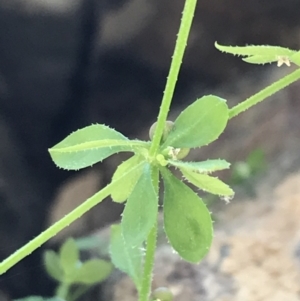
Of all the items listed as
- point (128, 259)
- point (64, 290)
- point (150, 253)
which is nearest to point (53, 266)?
point (64, 290)

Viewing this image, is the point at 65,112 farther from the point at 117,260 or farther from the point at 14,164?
the point at 117,260

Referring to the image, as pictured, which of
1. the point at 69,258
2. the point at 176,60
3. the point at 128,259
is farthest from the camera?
the point at 69,258

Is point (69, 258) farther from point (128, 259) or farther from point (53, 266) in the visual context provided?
point (128, 259)

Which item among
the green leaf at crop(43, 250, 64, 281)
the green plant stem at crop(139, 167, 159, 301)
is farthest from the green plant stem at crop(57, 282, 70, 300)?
the green plant stem at crop(139, 167, 159, 301)

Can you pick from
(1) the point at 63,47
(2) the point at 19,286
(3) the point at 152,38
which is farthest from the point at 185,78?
(2) the point at 19,286

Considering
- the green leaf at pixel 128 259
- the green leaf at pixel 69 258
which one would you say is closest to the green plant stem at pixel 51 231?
the green leaf at pixel 128 259

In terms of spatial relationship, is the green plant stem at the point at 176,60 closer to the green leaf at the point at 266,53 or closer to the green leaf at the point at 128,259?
the green leaf at the point at 266,53

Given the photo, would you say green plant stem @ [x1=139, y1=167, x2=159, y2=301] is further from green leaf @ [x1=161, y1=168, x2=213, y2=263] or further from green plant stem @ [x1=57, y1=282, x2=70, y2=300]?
green plant stem @ [x1=57, y1=282, x2=70, y2=300]
